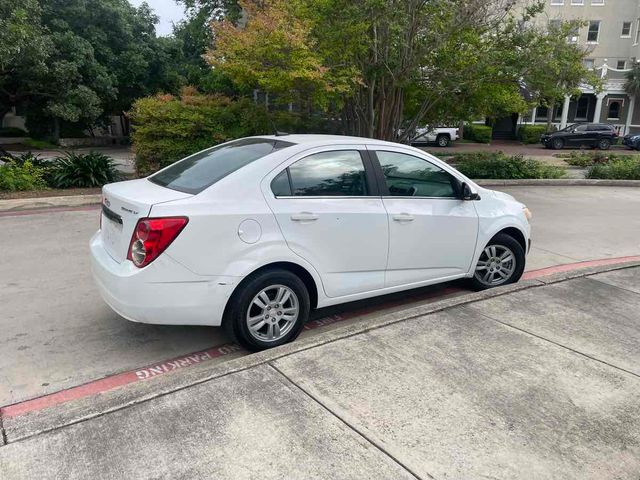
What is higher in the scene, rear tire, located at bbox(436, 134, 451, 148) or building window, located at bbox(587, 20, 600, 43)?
building window, located at bbox(587, 20, 600, 43)

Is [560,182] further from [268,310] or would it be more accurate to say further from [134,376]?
[134,376]

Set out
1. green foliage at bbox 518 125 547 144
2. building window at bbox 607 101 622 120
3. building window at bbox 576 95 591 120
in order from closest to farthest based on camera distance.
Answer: green foliage at bbox 518 125 547 144
building window at bbox 607 101 622 120
building window at bbox 576 95 591 120

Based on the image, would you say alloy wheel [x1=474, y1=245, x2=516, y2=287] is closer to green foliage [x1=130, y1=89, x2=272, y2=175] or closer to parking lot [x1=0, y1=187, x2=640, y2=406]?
parking lot [x1=0, y1=187, x2=640, y2=406]

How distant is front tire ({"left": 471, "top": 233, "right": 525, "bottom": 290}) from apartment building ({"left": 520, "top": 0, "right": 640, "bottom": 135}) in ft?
122

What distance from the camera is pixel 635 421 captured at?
3.10 metres

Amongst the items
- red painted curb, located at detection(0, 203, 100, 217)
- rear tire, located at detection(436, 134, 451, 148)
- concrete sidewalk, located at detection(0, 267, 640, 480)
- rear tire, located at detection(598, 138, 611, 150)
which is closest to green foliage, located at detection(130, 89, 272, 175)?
red painted curb, located at detection(0, 203, 100, 217)

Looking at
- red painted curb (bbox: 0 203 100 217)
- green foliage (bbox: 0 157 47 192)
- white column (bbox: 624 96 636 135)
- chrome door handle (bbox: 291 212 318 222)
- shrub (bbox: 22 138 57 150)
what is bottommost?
shrub (bbox: 22 138 57 150)

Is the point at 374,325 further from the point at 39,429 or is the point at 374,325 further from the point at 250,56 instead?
the point at 250,56

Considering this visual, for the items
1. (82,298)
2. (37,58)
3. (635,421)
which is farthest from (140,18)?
(635,421)

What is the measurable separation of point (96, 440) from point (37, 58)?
1698 centimetres

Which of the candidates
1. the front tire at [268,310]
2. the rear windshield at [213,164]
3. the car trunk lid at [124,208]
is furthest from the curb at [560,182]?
the car trunk lid at [124,208]

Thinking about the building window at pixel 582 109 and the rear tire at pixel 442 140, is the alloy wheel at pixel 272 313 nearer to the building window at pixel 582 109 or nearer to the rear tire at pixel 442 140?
the rear tire at pixel 442 140

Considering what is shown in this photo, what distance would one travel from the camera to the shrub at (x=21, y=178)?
32.5 feet

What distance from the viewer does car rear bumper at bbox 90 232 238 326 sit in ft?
12.0
